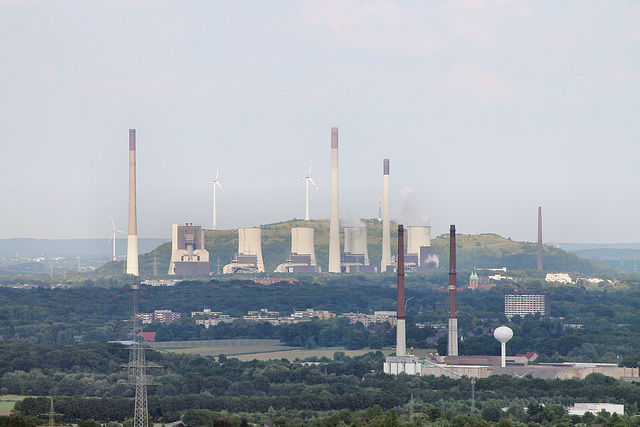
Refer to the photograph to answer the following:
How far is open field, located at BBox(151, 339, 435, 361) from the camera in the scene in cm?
11831

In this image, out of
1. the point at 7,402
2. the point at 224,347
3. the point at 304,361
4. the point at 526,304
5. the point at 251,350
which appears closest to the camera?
the point at 7,402

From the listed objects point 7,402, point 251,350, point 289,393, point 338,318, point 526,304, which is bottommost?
point 7,402

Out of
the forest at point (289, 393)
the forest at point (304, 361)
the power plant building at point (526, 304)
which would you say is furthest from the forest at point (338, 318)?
the forest at point (289, 393)

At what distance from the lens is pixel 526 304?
168 metres

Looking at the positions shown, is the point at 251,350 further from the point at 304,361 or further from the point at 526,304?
the point at 526,304

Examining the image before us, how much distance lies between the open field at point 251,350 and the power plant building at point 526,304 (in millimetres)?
42054

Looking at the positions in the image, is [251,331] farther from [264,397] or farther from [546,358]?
[264,397]

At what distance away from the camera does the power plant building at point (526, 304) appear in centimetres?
16638

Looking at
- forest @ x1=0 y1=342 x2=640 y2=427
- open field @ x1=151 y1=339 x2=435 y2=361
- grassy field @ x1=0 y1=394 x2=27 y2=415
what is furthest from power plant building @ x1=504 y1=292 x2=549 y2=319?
grassy field @ x1=0 y1=394 x2=27 y2=415

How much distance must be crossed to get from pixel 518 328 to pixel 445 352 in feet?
89.9

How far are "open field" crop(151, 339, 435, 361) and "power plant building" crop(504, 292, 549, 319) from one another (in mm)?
42054

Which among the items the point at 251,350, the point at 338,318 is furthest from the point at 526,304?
the point at 251,350

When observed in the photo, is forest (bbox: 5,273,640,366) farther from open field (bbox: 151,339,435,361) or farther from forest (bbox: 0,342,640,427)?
forest (bbox: 0,342,640,427)

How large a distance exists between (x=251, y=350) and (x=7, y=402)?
47.7 metres
